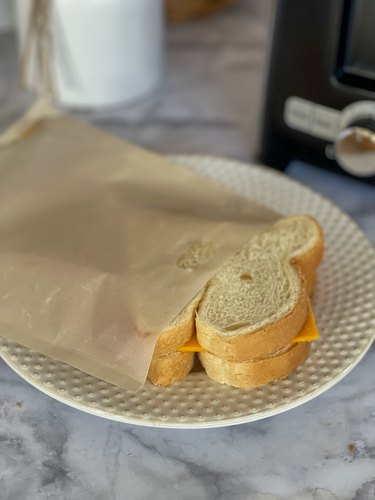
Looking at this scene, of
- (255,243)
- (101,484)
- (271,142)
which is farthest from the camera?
(271,142)

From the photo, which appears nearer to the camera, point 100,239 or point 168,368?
point 168,368

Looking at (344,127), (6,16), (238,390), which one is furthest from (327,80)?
(6,16)

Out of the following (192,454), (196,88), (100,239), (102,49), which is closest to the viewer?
(192,454)

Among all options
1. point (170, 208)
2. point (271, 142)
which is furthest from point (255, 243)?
point (271, 142)

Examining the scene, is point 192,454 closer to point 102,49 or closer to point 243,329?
point 243,329

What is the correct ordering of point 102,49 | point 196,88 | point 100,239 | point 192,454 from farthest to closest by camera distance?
1. point 196,88
2. point 102,49
3. point 100,239
4. point 192,454

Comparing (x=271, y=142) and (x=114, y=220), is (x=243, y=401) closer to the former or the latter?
(x=114, y=220)

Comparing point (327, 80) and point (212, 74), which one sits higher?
point (327, 80)
